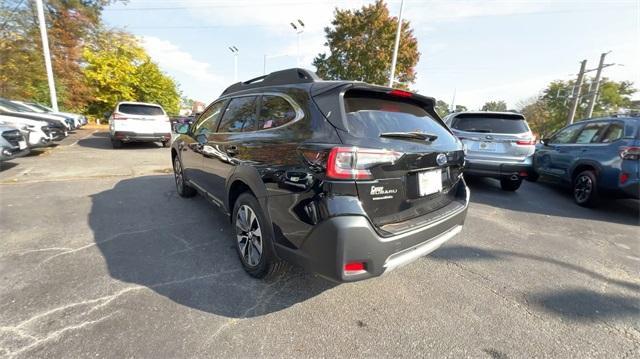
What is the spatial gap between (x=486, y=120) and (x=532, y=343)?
4890 millimetres

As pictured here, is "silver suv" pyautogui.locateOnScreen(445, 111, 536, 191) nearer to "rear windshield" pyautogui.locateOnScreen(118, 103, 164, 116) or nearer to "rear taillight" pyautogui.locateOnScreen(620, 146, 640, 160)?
"rear taillight" pyautogui.locateOnScreen(620, 146, 640, 160)

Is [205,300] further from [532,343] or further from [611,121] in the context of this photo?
[611,121]

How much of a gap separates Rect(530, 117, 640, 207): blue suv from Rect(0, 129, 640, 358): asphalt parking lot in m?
0.97

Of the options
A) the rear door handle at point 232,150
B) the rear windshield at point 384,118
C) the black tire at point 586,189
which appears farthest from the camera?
the black tire at point 586,189

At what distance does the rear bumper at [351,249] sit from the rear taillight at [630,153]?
4.72 metres

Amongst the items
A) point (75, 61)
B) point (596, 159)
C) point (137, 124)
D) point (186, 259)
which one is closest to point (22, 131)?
point (137, 124)

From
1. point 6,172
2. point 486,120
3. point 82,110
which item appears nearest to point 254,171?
point 486,120

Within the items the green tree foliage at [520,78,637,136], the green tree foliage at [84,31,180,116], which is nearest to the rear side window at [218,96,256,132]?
the green tree foliage at [84,31,180,116]

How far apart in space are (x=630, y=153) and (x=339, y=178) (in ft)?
17.8

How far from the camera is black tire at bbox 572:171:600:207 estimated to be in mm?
4980

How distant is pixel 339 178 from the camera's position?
178cm

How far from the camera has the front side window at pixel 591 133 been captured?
5.17 metres

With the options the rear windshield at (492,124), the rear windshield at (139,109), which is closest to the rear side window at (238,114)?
the rear windshield at (492,124)

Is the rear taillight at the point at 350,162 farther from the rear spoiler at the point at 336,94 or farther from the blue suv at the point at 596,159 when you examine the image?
the blue suv at the point at 596,159
